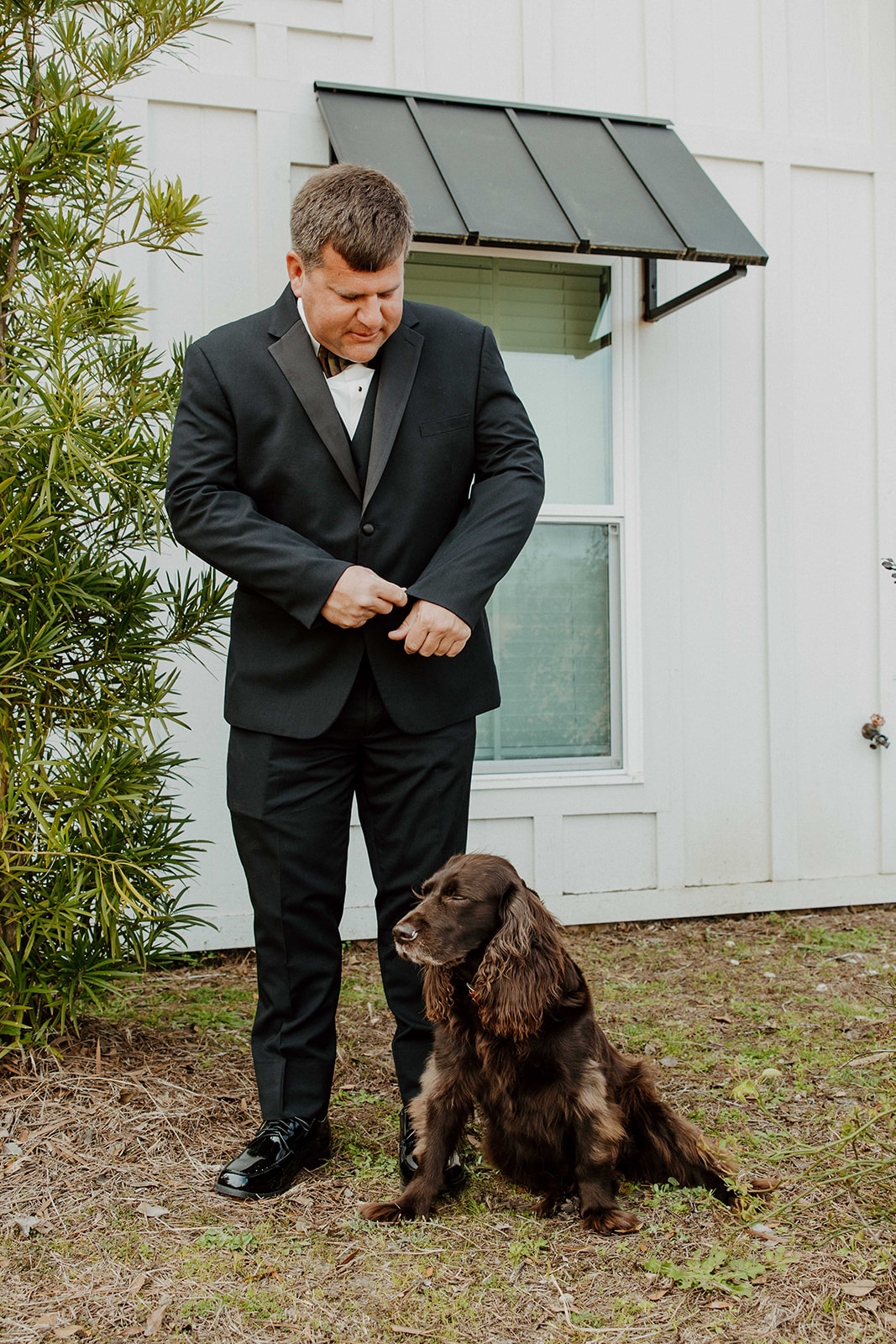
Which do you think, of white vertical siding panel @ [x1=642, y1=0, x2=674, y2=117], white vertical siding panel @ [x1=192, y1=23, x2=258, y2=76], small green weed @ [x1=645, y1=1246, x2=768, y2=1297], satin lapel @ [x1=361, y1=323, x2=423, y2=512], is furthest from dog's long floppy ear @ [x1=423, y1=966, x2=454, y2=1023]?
white vertical siding panel @ [x1=642, y1=0, x2=674, y2=117]

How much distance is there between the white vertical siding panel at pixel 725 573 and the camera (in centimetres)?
490

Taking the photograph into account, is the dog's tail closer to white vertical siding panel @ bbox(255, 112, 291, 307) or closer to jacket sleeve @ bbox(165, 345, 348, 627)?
jacket sleeve @ bbox(165, 345, 348, 627)

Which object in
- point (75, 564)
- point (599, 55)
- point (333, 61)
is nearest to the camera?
point (75, 564)

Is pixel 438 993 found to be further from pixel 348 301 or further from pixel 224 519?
pixel 348 301

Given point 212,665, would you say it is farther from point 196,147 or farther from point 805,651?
point 805,651

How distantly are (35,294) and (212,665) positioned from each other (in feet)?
5.41

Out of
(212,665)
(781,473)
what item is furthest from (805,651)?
(212,665)

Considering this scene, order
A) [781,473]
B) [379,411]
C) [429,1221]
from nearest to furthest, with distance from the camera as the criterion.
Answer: [429,1221]
[379,411]
[781,473]

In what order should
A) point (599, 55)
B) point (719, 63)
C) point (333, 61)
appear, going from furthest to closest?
point (719, 63) < point (599, 55) < point (333, 61)

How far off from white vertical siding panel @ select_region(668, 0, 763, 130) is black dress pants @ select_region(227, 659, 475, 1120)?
145 inches

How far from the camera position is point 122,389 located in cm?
302

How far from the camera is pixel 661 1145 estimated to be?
242cm

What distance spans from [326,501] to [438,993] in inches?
45.4

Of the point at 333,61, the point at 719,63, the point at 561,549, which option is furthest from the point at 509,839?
the point at 719,63
